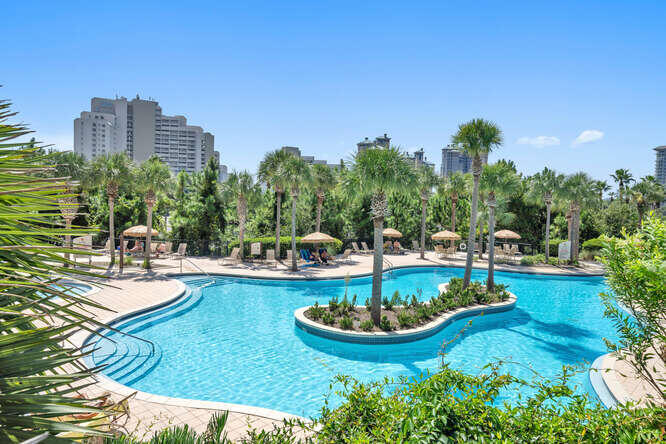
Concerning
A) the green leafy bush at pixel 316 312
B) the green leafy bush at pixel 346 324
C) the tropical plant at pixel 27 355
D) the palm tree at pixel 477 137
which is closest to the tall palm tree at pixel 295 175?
the green leafy bush at pixel 316 312

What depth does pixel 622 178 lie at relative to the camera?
4159cm

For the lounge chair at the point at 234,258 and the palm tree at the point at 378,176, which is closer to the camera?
the palm tree at the point at 378,176

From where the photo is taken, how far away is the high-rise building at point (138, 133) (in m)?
106

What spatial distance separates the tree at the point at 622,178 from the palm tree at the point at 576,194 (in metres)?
23.5

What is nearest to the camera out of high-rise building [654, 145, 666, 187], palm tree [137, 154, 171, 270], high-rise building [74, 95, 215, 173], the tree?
palm tree [137, 154, 171, 270]

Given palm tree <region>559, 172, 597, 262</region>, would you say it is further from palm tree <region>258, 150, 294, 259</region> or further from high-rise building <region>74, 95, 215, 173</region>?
high-rise building <region>74, 95, 215, 173</region>

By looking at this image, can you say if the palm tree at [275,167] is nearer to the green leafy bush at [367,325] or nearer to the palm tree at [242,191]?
the palm tree at [242,191]

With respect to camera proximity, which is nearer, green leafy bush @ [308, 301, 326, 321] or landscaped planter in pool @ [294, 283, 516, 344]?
landscaped planter in pool @ [294, 283, 516, 344]

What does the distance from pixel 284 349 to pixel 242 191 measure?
13681mm

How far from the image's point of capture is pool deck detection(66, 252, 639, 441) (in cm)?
561

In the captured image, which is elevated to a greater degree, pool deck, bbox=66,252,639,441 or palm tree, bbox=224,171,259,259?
palm tree, bbox=224,171,259,259

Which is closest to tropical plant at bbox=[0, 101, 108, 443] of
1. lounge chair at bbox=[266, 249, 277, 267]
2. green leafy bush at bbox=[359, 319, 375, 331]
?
green leafy bush at bbox=[359, 319, 375, 331]

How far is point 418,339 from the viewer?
10516 mm

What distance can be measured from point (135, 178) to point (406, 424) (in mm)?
18680
